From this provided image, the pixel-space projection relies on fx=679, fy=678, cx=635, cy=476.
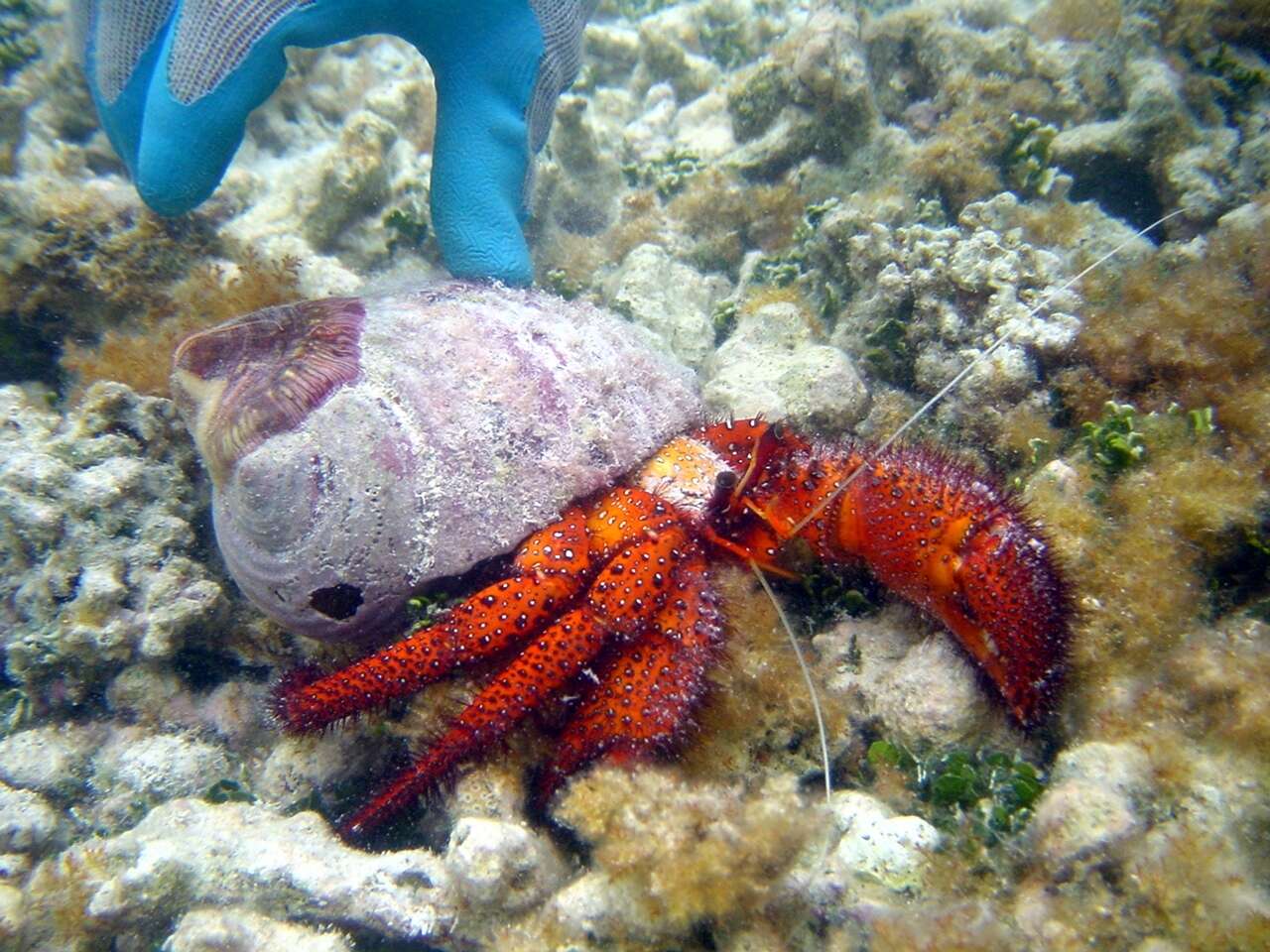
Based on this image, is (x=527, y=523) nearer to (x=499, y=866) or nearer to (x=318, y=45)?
(x=499, y=866)

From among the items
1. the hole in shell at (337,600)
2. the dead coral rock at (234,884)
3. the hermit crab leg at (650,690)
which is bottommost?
the dead coral rock at (234,884)

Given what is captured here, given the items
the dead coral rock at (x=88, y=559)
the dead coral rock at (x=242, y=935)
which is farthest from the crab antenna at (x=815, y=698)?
the dead coral rock at (x=88, y=559)

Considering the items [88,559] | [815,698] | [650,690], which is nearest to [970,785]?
[815,698]

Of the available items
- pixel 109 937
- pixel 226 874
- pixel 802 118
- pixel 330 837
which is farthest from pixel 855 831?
pixel 802 118

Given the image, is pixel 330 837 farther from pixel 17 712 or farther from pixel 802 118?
pixel 802 118

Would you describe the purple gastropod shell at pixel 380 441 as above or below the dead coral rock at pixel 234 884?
above

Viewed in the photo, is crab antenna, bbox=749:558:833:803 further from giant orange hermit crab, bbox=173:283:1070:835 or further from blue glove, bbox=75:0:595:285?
blue glove, bbox=75:0:595:285

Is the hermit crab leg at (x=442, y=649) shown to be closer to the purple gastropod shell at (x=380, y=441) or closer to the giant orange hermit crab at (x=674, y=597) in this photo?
the giant orange hermit crab at (x=674, y=597)

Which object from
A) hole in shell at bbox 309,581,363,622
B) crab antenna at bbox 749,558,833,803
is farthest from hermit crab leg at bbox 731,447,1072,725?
hole in shell at bbox 309,581,363,622
